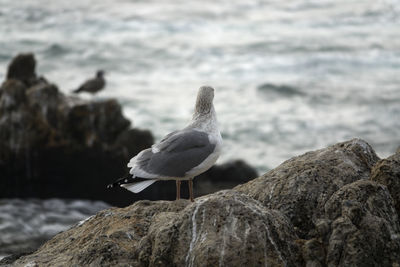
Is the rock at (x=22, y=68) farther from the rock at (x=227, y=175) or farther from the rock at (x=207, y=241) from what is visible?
the rock at (x=207, y=241)

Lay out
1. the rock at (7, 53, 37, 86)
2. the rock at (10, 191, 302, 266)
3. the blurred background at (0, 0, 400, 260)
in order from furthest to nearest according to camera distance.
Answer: the blurred background at (0, 0, 400, 260) → the rock at (7, 53, 37, 86) → the rock at (10, 191, 302, 266)

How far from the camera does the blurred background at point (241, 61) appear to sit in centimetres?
1909

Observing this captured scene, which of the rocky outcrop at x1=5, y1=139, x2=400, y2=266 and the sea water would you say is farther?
the sea water

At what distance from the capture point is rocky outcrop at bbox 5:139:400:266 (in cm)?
443

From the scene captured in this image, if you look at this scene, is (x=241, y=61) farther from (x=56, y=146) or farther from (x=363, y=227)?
(x=363, y=227)

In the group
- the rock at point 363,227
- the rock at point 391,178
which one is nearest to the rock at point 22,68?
the rock at point 391,178

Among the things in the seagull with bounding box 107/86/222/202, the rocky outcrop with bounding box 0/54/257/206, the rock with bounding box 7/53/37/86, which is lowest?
the rocky outcrop with bounding box 0/54/257/206

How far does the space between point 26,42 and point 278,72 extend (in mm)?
9436

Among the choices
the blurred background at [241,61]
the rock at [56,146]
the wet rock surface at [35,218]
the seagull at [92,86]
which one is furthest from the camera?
the blurred background at [241,61]

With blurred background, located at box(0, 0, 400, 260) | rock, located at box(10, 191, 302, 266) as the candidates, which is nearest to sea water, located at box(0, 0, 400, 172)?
blurred background, located at box(0, 0, 400, 260)

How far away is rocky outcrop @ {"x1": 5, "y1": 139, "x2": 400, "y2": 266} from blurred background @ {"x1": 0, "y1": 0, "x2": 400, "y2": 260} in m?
11.3

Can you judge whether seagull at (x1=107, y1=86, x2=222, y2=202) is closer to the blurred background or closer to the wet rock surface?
the wet rock surface

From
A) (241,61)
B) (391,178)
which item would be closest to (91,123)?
(391,178)

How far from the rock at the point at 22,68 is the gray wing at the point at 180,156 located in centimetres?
838
